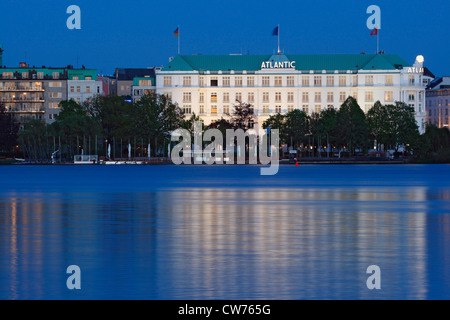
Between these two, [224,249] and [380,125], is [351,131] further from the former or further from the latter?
[224,249]

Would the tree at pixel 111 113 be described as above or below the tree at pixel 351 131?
above

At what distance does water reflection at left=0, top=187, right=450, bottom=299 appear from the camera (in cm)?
1973

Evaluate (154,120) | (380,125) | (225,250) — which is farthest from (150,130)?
(225,250)

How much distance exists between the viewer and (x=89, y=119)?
185 metres

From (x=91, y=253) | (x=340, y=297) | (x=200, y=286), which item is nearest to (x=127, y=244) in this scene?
(x=91, y=253)

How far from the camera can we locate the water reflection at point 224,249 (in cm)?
1973

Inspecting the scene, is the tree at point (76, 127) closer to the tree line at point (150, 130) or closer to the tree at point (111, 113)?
the tree line at point (150, 130)

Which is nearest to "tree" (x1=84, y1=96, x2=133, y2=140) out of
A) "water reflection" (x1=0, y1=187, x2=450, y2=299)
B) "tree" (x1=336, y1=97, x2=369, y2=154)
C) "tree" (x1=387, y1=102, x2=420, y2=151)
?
"tree" (x1=336, y1=97, x2=369, y2=154)

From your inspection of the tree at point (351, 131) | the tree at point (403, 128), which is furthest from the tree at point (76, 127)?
the tree at point (403, 128)

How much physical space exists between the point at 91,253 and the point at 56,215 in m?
14.8

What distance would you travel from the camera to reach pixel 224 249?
26547 mm
